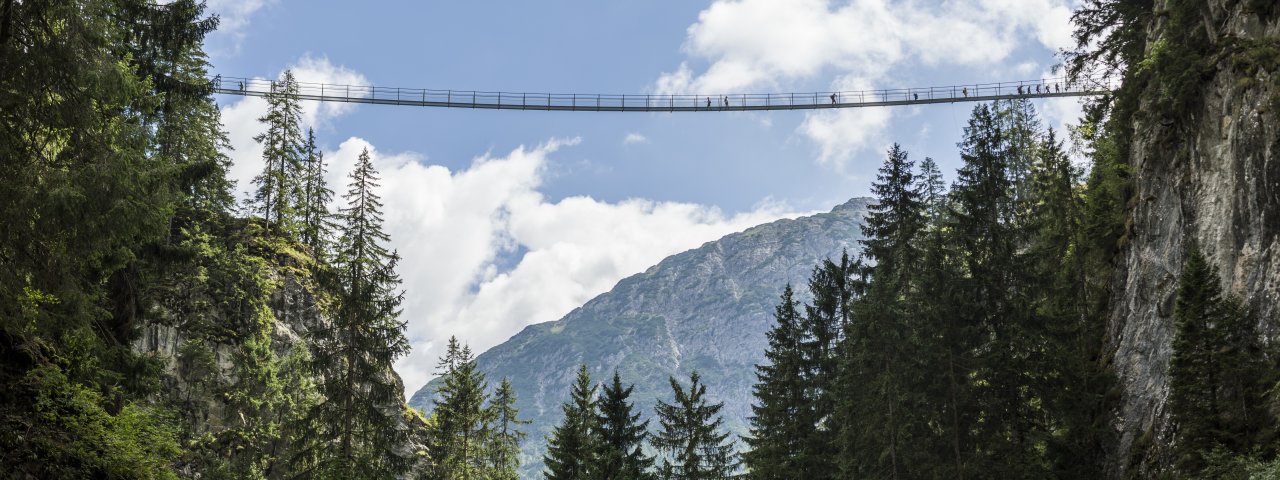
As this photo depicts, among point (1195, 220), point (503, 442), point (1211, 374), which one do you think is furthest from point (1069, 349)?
point (503, 442)

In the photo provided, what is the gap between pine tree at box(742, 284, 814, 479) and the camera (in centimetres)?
3769

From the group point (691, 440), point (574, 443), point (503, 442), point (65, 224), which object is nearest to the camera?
point (65, 224)

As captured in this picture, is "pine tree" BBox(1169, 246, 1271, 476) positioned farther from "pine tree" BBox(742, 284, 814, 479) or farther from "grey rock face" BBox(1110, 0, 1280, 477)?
"pine tree" BBox(742, 284, 814, 479)

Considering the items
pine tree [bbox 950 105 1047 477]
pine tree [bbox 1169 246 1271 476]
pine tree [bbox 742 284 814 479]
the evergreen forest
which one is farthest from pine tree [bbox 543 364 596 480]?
pine tree [bbox 1169 246 1271 476]

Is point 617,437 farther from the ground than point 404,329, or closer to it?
closer to it

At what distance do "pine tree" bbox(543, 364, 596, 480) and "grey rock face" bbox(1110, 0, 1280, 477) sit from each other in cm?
2159

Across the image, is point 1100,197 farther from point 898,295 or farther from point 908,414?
point 908,414

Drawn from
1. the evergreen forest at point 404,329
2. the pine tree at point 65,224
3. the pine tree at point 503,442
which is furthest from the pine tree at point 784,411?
the pine tree at point 65,224

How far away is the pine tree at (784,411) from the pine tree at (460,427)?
645 inches

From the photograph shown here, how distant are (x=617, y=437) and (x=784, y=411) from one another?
Answer: 811cm

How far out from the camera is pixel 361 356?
97.5 ft

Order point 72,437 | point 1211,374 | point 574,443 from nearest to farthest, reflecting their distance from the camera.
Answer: point 72,437 → point 1211,374 → point 574,443

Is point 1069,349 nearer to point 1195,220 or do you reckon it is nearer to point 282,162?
point 1195,220

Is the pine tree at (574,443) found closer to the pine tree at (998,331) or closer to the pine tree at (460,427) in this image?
the pine tree at (460,427)
